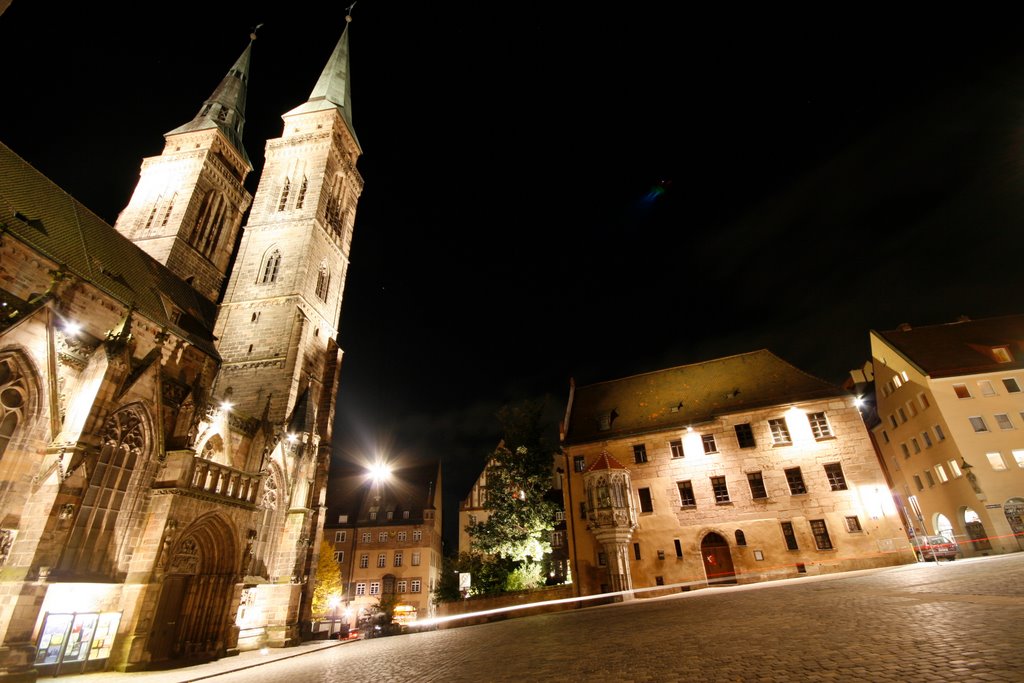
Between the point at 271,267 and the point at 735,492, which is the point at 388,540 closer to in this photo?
the point at 271,267

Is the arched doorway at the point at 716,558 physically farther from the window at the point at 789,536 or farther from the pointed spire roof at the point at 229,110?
the pointed spire roof at the point at 229,110

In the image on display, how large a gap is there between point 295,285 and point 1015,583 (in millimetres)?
29898

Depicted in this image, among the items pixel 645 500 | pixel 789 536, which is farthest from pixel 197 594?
pixel 789 536

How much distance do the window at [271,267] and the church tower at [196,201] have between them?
508 cm

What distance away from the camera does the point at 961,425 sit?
27234 millimetres

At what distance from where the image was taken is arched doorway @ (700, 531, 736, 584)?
2386 cm

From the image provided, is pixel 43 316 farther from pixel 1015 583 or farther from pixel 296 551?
pixel 1015 583

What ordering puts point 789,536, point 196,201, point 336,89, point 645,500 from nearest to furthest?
point 789,536 → point 645,500 → point 196,201 → point 336,89

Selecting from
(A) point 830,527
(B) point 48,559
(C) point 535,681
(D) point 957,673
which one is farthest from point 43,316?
(A) point 830,527

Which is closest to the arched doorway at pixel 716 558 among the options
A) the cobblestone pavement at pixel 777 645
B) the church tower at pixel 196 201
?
the cobblestone pavement at pixel 777 645

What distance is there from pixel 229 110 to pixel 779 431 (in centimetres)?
4678

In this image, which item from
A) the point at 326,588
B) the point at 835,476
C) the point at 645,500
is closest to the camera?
the point at 835,476

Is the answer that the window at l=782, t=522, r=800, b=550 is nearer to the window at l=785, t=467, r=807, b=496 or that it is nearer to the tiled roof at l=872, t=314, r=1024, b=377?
the window at l=785, t=467, r=807, b=496

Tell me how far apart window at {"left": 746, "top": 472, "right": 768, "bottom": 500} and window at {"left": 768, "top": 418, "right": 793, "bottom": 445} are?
208 cm
